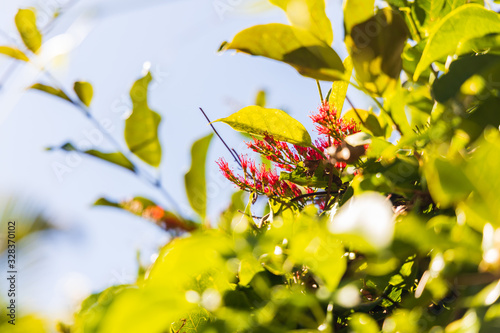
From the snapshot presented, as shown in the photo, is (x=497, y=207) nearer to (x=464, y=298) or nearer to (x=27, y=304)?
(x=464, y=298)

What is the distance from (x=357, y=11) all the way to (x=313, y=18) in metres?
0.06

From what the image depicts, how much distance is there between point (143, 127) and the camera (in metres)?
0.84

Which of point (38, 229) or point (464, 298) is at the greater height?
point (464, 298)

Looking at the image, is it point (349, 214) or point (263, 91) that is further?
point (263, 91)

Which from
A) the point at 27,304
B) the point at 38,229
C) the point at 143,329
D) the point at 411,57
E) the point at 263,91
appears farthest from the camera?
the point at 38,229

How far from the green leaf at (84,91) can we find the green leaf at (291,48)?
57 centimetres

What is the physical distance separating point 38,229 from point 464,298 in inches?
51.4

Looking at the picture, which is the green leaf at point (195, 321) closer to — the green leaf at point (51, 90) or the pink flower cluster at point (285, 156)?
the pink flower cluster at point (285, 156)

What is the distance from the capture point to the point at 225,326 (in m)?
0.31

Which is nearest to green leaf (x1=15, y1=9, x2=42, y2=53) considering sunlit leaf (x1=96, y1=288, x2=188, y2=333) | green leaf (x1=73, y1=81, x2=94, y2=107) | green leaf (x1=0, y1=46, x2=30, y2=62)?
green leaf (x1=0, y1=46, x2=30, y2=62)

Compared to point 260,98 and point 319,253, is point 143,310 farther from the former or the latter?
point 260,98

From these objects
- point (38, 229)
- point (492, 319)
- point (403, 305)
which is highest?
point (492, 319)

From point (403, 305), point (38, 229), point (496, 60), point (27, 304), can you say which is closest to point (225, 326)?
point (403, 305)

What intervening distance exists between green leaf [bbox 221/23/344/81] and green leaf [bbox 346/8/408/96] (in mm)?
33
